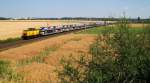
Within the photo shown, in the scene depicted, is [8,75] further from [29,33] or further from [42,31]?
[42,31]

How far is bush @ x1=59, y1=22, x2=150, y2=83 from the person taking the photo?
30.7 ft

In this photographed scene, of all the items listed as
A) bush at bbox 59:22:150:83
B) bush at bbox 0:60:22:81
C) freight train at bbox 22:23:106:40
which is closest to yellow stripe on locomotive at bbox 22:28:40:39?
freight train at bbox 22:23:106:40

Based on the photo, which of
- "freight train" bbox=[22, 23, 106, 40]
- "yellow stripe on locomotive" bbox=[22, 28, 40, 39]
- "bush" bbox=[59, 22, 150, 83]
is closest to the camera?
"bush" bbox=[59, 22, 150, 83]

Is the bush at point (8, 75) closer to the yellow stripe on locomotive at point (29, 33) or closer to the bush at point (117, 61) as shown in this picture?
the bush at point (117, 61)

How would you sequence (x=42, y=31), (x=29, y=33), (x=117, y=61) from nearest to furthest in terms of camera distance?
(x=117, y=61), (x=29, y=33), (x=42, y=31)

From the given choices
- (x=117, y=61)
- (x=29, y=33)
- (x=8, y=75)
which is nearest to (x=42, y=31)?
(x=29, y=33)

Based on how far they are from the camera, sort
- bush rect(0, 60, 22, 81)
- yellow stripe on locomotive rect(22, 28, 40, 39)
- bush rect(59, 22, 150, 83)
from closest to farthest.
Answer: bush rect(59, 22, 150, 83) < bush rect(0, 60, 22, 81) < yellow stripe on locomotive rect(22, 28, 40, 39)

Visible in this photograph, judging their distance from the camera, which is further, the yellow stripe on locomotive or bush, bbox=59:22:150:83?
the yellow stripe on locomotive

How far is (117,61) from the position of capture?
984 centimetres

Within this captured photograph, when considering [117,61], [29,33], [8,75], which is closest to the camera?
[117,61]

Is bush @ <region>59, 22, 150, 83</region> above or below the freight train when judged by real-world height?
above

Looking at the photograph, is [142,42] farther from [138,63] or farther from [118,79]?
[118,79]

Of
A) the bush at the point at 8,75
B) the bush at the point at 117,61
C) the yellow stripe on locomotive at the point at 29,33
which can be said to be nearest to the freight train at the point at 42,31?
the yellow stripe on locomotive at the point at 29,33

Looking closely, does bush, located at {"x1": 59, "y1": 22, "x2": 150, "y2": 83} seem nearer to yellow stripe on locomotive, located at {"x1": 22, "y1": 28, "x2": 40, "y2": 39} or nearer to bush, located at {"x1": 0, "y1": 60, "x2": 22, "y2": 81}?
bush, located at {"x1": 0, "y1": 60, "x2": 22, "y2": 81}
